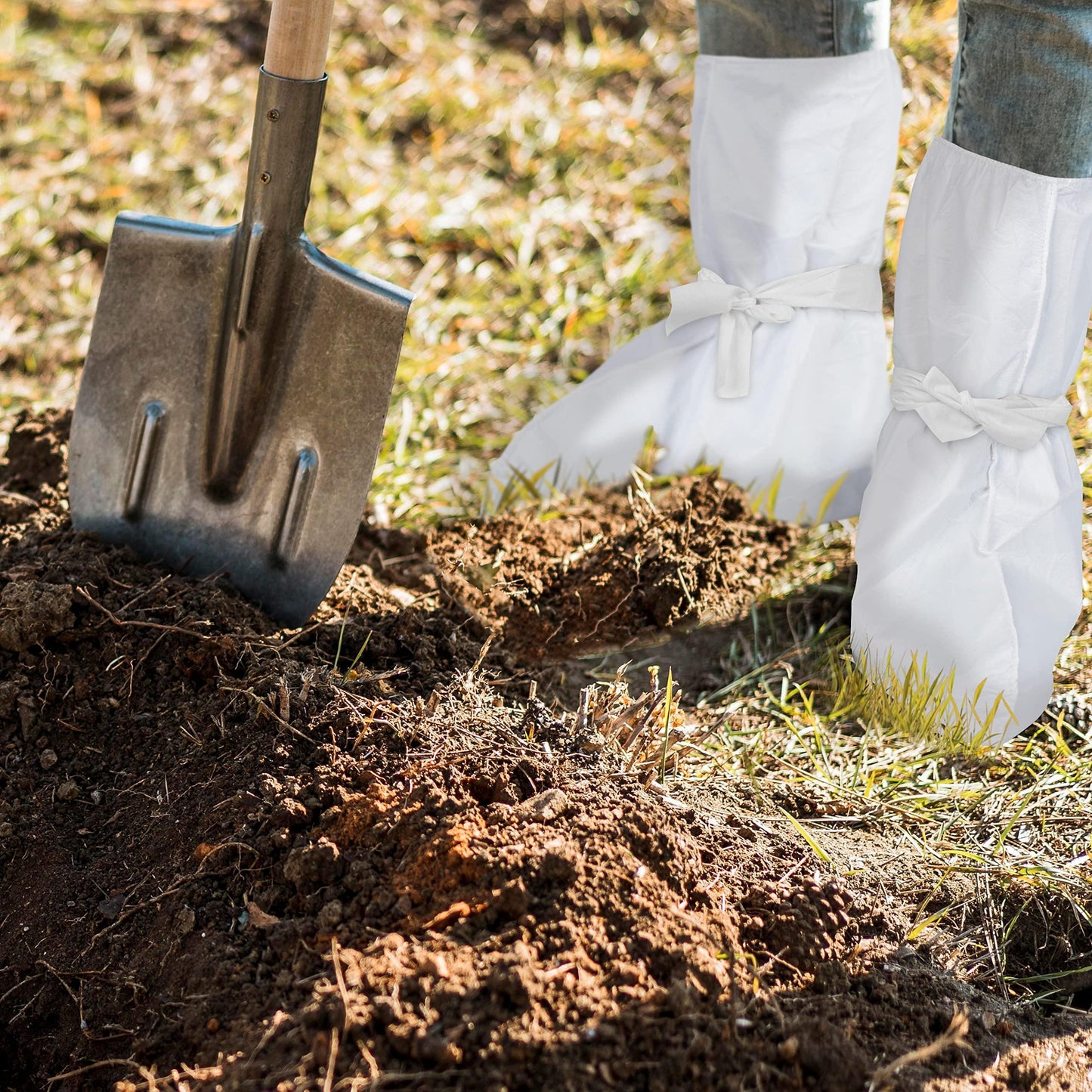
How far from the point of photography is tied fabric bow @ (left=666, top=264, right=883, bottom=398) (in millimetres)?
2047

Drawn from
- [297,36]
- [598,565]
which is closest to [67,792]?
[598,565]

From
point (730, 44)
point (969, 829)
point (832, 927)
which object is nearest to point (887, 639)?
point (969, 829)

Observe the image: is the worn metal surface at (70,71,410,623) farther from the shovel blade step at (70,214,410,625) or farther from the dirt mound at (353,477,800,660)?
the dirt mound at (353,477,800,660)

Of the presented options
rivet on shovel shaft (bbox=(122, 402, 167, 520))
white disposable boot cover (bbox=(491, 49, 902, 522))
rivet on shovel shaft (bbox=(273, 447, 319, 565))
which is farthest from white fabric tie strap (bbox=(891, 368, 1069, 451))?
rivet on shovel shaft (bbox=(122, 402, 167, 520))

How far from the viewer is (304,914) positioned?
1.27 meters

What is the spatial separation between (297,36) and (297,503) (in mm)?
660

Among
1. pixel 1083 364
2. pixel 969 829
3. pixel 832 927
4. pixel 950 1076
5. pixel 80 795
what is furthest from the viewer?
pixel 1083 364

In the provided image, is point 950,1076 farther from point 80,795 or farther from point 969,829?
point 80,795

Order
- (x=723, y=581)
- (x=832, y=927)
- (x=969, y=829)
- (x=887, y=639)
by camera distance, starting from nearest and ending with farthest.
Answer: (x=832, y=927) < (x=969, y=829) < (x=887, y=639) < (x=723, y=581)

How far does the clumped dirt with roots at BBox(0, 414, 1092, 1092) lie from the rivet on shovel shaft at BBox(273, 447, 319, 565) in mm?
108

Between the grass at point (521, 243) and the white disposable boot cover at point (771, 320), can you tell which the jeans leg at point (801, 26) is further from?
the grass at point (521, 243)

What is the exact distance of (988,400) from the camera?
1.62 meters

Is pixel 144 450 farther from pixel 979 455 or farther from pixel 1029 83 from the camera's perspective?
pixel 1029 83

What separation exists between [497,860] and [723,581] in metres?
0.89
